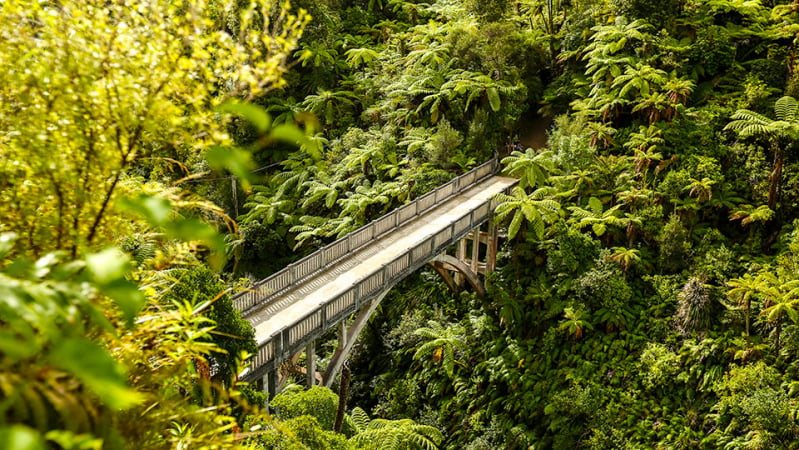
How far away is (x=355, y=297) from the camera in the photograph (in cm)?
1452

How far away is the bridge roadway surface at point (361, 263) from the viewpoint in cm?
1370

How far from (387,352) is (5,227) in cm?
1944

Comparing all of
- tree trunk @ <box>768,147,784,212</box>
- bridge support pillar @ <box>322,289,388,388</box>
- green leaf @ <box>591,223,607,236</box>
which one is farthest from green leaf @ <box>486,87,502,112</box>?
bridge support pillar @ <box>322,289,388,388</box>

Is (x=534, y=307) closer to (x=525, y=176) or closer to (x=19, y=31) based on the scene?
(x=525, y=176)

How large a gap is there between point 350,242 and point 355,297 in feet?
9.66

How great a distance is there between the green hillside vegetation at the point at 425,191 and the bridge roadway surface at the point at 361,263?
146 cm

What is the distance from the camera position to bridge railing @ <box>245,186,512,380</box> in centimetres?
1222

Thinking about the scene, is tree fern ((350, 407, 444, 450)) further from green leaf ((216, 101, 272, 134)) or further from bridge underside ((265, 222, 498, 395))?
green leaf ((216, 101, 272, 134))

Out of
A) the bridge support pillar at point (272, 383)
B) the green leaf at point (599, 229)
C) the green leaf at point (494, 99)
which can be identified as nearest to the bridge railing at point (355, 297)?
the bridge support pillar at point (272, 383)

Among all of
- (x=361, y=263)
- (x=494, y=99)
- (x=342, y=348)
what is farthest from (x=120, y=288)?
(x=494, y=99)

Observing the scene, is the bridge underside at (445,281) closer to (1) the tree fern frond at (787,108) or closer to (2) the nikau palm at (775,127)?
(2) the nikau palm at (775,127)

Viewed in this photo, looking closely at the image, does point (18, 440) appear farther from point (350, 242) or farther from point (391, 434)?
point (350, 242)

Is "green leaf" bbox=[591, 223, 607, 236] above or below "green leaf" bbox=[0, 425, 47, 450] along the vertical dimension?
below

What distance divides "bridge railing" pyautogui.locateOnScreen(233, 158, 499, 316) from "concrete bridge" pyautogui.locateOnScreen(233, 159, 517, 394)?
0.03m
